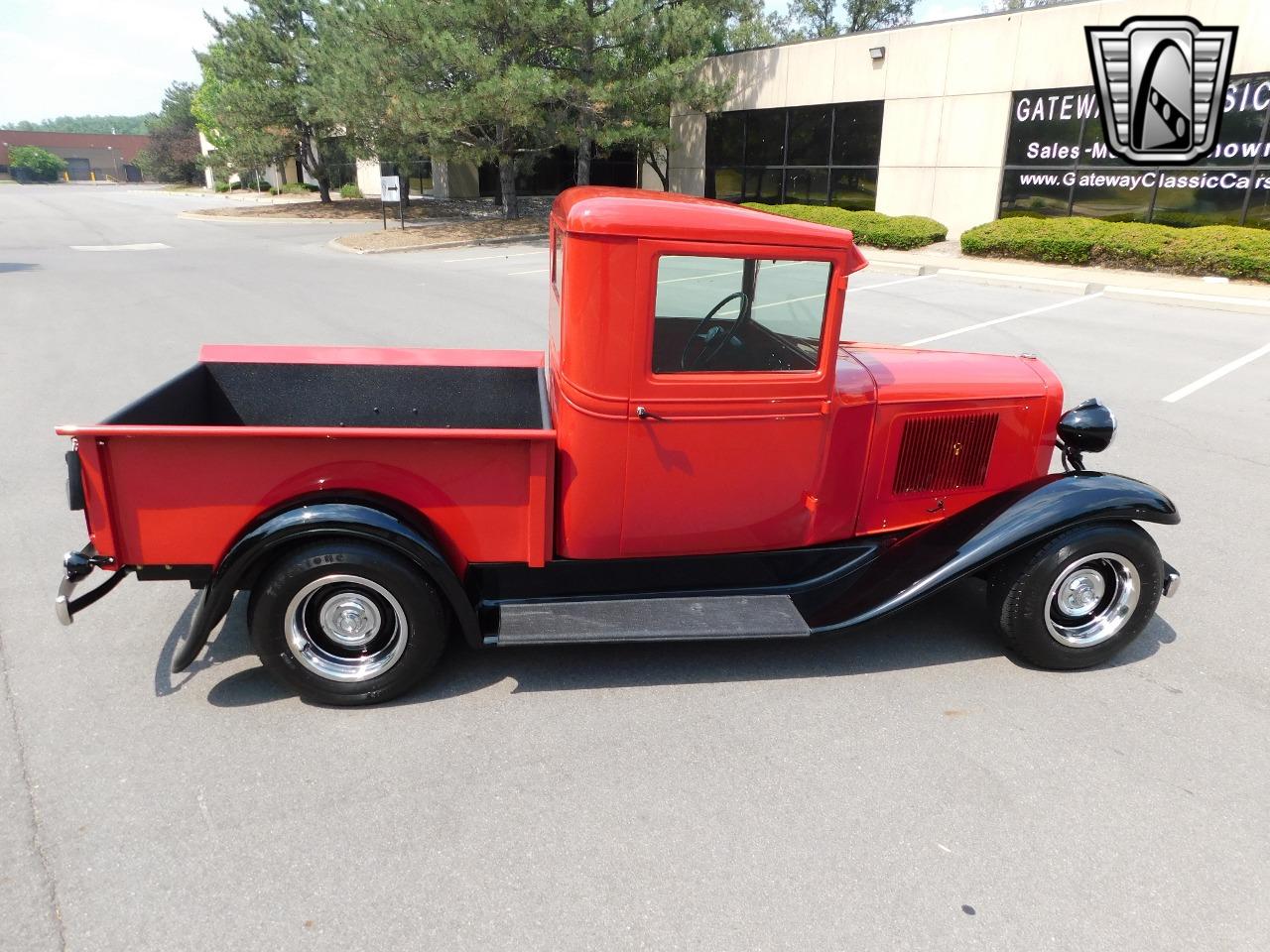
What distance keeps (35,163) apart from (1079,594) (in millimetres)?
109140

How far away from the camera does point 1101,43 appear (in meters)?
17.3

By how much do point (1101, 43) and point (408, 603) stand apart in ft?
64.4

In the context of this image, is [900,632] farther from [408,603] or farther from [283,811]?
[283,811]

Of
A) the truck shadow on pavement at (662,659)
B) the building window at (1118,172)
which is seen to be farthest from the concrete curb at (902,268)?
the truck shadow on pavement at (662,659)

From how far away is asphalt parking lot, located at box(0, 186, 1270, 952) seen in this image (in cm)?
250

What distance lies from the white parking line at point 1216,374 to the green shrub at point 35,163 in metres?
107

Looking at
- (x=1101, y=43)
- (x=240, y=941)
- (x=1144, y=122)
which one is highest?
(x=1101, y=43)

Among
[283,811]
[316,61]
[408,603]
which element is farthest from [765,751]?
[316,61]

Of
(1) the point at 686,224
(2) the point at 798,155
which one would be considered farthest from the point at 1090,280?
(1) the point at 686,224

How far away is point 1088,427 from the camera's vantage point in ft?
13.0

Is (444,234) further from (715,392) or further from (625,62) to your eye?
(715,392)

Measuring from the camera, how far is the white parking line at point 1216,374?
8.30 metres

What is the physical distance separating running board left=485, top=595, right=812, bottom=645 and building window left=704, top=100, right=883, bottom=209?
20.8 meters

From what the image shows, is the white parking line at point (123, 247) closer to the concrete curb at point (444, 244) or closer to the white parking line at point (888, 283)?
the concrete curb at point (444, 244)
